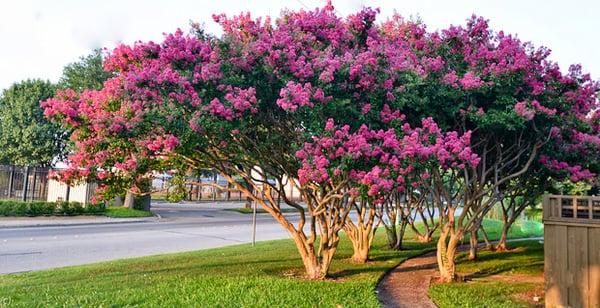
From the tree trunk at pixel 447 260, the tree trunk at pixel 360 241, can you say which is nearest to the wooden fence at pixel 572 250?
the tree trunk at pixel 447 260

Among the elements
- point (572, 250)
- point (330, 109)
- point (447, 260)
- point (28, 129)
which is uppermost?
point (28, 129)

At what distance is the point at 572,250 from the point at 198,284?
210 inches

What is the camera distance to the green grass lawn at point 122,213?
25406 mm

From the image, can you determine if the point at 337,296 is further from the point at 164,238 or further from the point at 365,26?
the point at 164,238

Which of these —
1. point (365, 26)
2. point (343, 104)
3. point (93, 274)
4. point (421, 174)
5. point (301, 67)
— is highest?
point (365, 26)

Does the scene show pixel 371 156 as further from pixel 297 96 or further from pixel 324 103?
pixel 297 96

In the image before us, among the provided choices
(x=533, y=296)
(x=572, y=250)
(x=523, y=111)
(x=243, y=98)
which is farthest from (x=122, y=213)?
(x=572, y=250)

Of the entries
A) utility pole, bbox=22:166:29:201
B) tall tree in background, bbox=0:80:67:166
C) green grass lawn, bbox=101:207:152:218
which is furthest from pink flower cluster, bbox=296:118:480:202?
tall tree in background, bbox=0:80:67:166

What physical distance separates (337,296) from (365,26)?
445 centimetres

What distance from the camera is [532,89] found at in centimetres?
827

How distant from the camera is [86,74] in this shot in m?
25.5

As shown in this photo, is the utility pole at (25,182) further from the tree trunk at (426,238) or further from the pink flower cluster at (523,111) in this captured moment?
the pink flower cluster at (523,111)

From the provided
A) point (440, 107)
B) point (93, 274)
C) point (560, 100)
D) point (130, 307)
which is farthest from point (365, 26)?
point (93, 274)

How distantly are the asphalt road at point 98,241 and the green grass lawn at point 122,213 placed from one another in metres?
4.31
